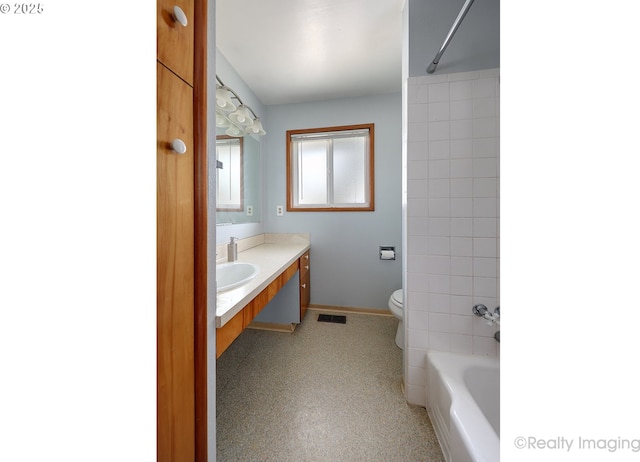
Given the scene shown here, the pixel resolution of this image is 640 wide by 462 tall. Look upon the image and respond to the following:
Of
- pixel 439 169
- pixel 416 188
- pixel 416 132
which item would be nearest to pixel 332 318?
pixel 416 188

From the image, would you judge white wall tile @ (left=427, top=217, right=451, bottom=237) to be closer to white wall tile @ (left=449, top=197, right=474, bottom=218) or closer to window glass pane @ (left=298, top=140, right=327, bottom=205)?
white wall tile @ (left=449, top=197, right=474, bottom=218)

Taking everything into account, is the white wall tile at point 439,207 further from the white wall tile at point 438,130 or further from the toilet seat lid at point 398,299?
the toilet seat lid at point 398,299

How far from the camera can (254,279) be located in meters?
1.29

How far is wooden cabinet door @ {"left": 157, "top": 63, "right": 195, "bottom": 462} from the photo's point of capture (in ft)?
1.70

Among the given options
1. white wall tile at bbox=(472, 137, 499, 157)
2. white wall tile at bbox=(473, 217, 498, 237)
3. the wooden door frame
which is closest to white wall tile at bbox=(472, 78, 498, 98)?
white wall tile at bbox=(472, 137, 499, 157)

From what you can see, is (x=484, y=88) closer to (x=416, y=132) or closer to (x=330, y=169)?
(x=416, y=132)

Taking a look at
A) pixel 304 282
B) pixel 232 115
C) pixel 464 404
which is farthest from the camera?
pixel 304 282

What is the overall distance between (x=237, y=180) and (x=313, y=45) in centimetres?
121

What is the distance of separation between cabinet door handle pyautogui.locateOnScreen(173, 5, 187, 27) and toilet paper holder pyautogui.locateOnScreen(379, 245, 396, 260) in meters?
Answer: 2.22
